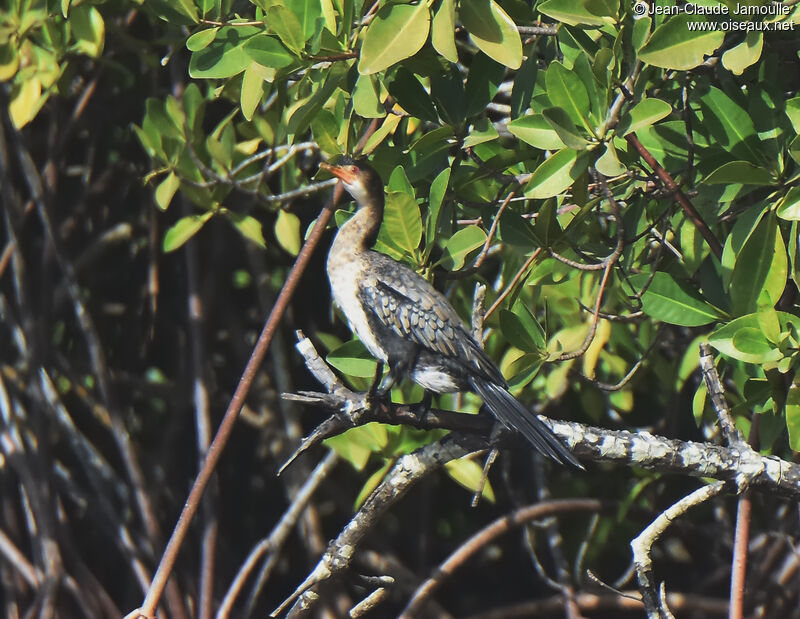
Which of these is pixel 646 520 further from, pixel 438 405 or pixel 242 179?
pixel 242 179

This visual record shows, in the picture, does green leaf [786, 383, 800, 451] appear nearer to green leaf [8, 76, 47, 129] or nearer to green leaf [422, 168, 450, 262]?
green leaf [422, 168, 450, 262]

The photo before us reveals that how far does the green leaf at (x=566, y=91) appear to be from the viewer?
151 centimetres

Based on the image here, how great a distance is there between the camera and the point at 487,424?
1643 mm

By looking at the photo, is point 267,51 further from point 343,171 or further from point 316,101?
point 343,171

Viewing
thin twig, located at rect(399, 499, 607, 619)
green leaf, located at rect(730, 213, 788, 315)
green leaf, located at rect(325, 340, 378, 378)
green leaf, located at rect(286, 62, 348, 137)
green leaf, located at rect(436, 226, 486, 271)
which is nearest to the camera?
green leaf, located at rect(730, 213, 788, 315)

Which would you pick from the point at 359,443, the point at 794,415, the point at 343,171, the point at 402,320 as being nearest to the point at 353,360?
the point at 402,320

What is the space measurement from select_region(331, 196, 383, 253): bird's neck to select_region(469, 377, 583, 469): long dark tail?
0.53 m

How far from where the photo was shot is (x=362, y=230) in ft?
7.03

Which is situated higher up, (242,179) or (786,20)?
(786,20)

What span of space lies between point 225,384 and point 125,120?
2.94 ft

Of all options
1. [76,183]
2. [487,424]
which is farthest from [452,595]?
[487,424]

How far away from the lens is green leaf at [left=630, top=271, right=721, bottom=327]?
1630mm

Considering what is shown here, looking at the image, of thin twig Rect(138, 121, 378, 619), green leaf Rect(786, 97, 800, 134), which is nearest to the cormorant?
thin twig Rect(138, 121, 378, 619)

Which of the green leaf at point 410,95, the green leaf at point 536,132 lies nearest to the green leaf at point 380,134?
the green leaf at point 410,95
